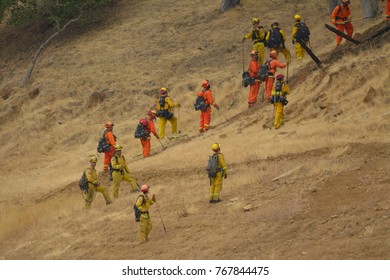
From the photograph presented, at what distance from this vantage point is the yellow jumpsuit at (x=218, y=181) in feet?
57.3

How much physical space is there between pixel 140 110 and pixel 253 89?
6971 millimetres

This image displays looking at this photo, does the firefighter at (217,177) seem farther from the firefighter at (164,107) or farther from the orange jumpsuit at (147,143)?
the firefighter at (164,107)

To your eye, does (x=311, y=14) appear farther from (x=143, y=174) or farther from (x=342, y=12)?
(x=143, y=174)

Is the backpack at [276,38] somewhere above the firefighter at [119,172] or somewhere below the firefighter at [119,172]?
above

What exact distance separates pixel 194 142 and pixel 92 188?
15.0 feet

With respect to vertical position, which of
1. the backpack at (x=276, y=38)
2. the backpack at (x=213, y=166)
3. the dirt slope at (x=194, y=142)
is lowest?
the dirt slope at (x=194, y=142)

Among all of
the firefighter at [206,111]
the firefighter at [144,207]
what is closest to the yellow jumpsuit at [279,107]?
the firefighter at [206,111]

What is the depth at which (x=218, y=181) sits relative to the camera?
1777cm

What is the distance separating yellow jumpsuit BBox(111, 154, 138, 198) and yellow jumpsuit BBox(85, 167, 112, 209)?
32 cm

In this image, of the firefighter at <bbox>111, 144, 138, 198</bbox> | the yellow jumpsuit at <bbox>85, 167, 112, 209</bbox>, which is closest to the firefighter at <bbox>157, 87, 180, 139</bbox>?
the firefighter at <bbox>111, 144, 138, 198</bbox>

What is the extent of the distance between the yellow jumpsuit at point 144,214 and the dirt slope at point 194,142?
26cm

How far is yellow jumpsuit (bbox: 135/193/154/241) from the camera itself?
54.2 ft

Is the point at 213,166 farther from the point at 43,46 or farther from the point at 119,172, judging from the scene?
the point at 43,46

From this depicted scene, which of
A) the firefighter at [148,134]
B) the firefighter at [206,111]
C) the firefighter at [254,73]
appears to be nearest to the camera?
the firefighter at [148,134]
